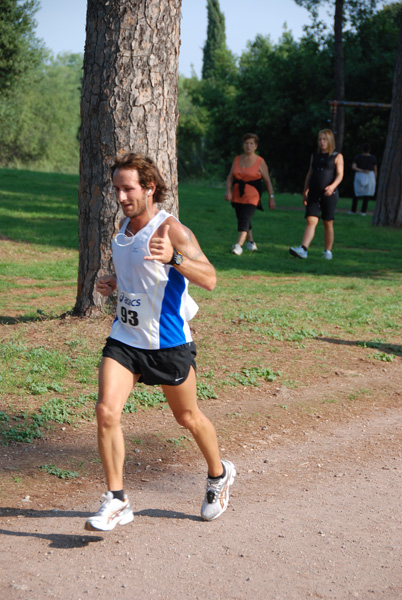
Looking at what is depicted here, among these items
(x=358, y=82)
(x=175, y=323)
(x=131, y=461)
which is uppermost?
(x=358, y=82)

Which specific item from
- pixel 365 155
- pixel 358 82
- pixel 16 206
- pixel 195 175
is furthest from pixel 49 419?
pixel 195 175

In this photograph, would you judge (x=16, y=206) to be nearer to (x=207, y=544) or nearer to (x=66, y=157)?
(x=207, y=544)

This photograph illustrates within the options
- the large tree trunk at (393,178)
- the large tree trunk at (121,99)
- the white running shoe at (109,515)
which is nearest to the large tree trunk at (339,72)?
the large tree trunk at (393,178)

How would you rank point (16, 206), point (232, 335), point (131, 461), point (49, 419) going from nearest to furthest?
point (131, 461) < point (49, 419) < point (232, 335) < point (16, 206)

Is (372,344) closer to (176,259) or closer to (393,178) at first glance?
(176,259)

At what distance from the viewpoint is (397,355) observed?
7.89 meters

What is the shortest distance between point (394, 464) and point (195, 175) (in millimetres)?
53261

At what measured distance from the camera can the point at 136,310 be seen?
3.97 meters

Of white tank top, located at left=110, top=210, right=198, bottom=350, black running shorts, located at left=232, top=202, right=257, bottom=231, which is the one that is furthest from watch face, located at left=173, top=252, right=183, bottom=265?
→ black running shorts, located at left=232, top=202, right=257, bottom=231

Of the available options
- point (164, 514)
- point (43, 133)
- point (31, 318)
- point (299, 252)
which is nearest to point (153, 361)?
point (164, 514)

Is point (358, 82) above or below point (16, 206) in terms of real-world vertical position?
above

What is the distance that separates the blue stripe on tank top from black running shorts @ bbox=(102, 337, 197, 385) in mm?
50

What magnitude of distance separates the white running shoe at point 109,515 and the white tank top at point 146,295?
81 cm

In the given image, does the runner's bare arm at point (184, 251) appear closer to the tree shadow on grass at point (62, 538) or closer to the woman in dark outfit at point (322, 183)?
the tree shadow on grass at point (62, 538)
